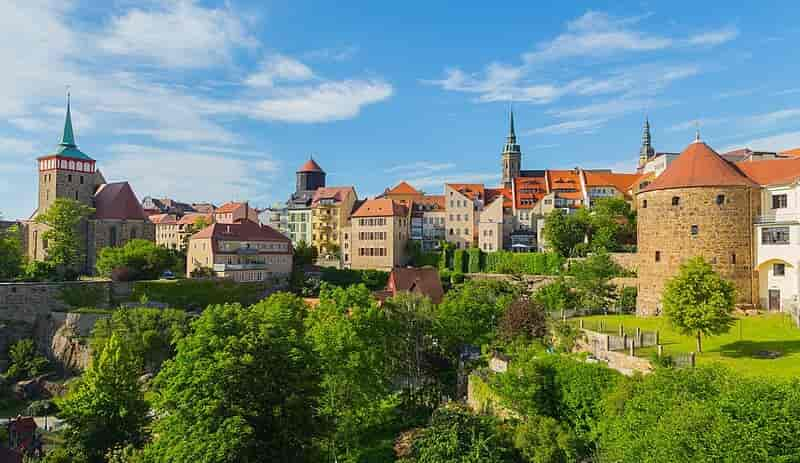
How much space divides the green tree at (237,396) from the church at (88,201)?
4874 centimetres

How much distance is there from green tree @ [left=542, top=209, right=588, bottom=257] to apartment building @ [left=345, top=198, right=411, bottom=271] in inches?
745

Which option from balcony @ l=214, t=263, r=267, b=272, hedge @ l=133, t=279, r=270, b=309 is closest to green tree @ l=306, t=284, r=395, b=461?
hedge @ l=133, t=279, r=270, b=309

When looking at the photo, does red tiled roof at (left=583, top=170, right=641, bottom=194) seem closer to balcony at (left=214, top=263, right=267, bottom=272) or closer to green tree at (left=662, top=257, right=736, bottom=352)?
Answer: balcony at (left=214, top=263, right=267, bottom=272)

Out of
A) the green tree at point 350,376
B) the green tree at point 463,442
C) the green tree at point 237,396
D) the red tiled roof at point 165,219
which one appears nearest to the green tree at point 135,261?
the green tree at point 350,376

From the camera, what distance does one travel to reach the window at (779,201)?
1355 inches

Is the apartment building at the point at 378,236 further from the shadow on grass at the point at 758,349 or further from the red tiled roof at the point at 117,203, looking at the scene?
the shadow on grass at the point at 758,349

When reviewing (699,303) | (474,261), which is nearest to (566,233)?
(474,261)

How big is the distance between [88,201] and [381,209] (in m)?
33.6

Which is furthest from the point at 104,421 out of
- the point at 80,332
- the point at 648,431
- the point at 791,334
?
the point at 791,334

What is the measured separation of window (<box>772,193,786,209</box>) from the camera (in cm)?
3441

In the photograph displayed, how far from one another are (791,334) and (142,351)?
39381 mm

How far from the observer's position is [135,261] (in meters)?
54.7

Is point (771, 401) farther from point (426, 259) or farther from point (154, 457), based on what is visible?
point (426, 259)

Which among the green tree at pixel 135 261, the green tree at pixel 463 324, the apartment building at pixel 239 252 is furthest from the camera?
the apartment building at pixel 239 252
